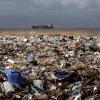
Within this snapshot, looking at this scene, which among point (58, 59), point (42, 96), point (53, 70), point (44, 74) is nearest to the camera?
point (42, 96)

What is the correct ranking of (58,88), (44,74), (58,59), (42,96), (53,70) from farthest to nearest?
(58,59)
(53,70)
(44,74)
(58,88)
(42,96)

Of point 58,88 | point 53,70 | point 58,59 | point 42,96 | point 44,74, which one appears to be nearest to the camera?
point 42,96

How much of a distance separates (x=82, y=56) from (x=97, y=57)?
0.74 meters

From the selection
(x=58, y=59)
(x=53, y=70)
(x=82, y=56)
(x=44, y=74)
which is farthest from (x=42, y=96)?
(x=82, y=56)

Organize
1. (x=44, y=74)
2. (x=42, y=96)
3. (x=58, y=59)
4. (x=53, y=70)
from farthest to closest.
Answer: (x=58, y=59) → (x=53, y=70) → (x=44, y=74) → (x=42, y=96)

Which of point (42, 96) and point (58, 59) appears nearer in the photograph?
point (42, 96)

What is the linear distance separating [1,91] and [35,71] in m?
2.50

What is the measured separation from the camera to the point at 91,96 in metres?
10.2

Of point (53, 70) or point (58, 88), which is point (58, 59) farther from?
point (58, 88)

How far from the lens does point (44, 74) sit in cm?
1236

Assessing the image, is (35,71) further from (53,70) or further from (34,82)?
(34,82)

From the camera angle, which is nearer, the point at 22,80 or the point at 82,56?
the point at 22,80

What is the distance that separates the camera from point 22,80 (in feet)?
36.0

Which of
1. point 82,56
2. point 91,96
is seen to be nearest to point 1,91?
point 91,96
